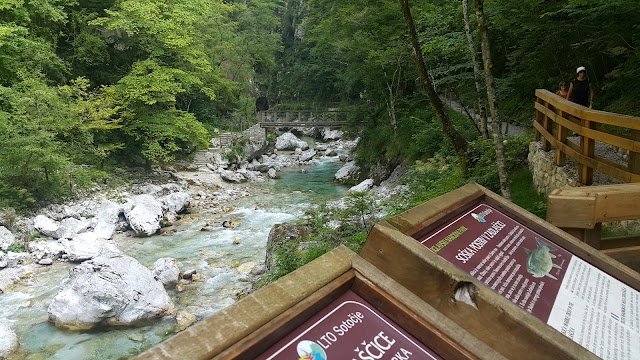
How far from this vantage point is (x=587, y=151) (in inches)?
182

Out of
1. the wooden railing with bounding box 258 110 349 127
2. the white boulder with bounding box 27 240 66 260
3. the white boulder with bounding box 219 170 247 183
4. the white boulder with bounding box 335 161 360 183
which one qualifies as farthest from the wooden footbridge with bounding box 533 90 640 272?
the wooden railing with bounding box 258 110 349 127

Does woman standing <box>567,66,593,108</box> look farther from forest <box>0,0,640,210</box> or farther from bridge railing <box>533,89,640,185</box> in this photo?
forest <box>0,0,640,210</box>

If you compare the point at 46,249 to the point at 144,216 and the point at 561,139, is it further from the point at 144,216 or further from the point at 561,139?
the point at 561,139

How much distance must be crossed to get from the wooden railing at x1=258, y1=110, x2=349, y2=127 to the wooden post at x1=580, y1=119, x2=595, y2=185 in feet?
68.9

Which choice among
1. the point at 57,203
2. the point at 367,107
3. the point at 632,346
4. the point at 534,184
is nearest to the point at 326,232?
the point at 534,184

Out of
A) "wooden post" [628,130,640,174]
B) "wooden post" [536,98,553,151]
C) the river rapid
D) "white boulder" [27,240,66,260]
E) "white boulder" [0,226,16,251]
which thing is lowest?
the river rapid

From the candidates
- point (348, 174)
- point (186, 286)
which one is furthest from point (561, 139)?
point (348, 174)

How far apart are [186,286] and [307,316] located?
8.95 m

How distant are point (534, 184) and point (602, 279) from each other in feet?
17.6

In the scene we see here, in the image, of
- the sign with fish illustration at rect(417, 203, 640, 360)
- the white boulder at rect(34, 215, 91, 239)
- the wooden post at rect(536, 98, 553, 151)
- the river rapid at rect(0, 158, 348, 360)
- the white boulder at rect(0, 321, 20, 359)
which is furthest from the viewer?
the white boulder at rect(34, 215, 91, 239)

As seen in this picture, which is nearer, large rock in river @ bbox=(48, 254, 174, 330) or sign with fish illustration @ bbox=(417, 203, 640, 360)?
sign with fish illustration @ bbox=(417, 203, 640, 360)

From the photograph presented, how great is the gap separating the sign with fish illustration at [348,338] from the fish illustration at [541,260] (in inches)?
34.5

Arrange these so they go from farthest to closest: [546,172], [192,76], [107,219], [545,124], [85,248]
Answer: [192,76] → [107,219] → [85,248] → [545,124] → [546,172]

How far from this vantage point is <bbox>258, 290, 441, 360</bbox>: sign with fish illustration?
1127 millimetres
